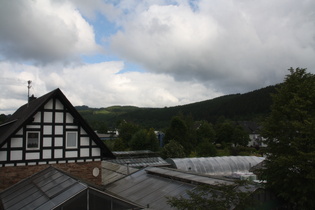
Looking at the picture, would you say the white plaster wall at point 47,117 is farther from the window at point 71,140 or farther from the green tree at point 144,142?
the green tree at point 144,142

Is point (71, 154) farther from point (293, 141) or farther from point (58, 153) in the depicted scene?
point (293, 141)

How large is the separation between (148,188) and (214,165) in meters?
16.5

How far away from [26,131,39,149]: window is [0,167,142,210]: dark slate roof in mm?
1337

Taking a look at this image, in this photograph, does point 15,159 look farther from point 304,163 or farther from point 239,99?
point 239,99

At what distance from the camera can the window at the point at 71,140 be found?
46.4ft

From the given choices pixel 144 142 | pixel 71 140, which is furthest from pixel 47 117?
pixel 144 142

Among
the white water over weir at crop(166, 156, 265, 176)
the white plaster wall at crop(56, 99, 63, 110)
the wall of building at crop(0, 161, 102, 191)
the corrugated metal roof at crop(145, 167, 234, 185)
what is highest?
the white plaster wall at crop(56, 99, 63, 110)

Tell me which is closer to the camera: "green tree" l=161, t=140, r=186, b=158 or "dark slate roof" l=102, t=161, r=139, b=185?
"dark slate roof" l=102, t=161, r=139, b=185

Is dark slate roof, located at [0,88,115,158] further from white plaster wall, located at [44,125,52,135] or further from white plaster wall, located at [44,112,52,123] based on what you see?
white plaster wall, located at [44,125,52,135]

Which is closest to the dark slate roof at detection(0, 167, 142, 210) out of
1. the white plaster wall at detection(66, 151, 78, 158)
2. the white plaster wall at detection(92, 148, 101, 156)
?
the white plaster wall at detection(66, 151, 78, 158)

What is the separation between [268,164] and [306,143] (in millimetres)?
1915

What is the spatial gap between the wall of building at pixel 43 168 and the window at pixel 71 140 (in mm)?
997

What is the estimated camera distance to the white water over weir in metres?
27.6

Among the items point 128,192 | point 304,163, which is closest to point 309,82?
point 304,163
